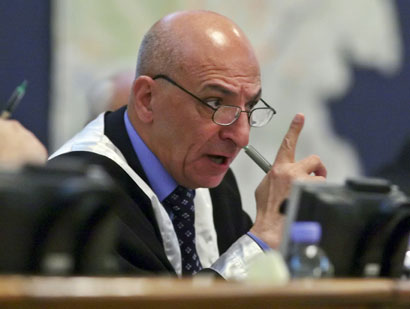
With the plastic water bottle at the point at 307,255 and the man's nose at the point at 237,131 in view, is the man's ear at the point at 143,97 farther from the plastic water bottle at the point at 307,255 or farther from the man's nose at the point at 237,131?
the plastic water bottle at the point at 307,255

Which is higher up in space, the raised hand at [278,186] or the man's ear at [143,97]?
the man's ear at [143,97]

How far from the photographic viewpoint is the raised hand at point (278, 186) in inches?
83.9

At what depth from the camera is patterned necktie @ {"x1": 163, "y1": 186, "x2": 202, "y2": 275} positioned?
2.28m

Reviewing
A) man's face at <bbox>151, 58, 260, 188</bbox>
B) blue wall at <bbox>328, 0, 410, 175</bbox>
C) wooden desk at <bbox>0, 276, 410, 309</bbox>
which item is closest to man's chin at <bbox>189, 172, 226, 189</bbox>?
man's face at <bbox>151, 58, 260, 188</bbox>

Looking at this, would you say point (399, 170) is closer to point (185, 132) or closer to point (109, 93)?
point (109, 93)

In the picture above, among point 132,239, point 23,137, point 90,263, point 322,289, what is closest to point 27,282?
point 90,263

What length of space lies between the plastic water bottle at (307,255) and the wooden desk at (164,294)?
23 cm

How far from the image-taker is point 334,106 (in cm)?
391

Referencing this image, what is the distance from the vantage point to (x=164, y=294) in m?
0.95

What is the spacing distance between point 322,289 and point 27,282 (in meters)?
0.40

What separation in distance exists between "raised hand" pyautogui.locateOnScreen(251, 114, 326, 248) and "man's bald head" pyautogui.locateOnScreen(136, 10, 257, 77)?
0.32 m

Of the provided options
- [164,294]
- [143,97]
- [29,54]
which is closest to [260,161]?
[143,97]

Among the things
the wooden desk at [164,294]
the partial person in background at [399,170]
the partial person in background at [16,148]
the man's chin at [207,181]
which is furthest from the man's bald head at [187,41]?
the partial person in background at [399,170]

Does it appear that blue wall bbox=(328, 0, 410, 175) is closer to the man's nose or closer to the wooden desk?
the man's nose
